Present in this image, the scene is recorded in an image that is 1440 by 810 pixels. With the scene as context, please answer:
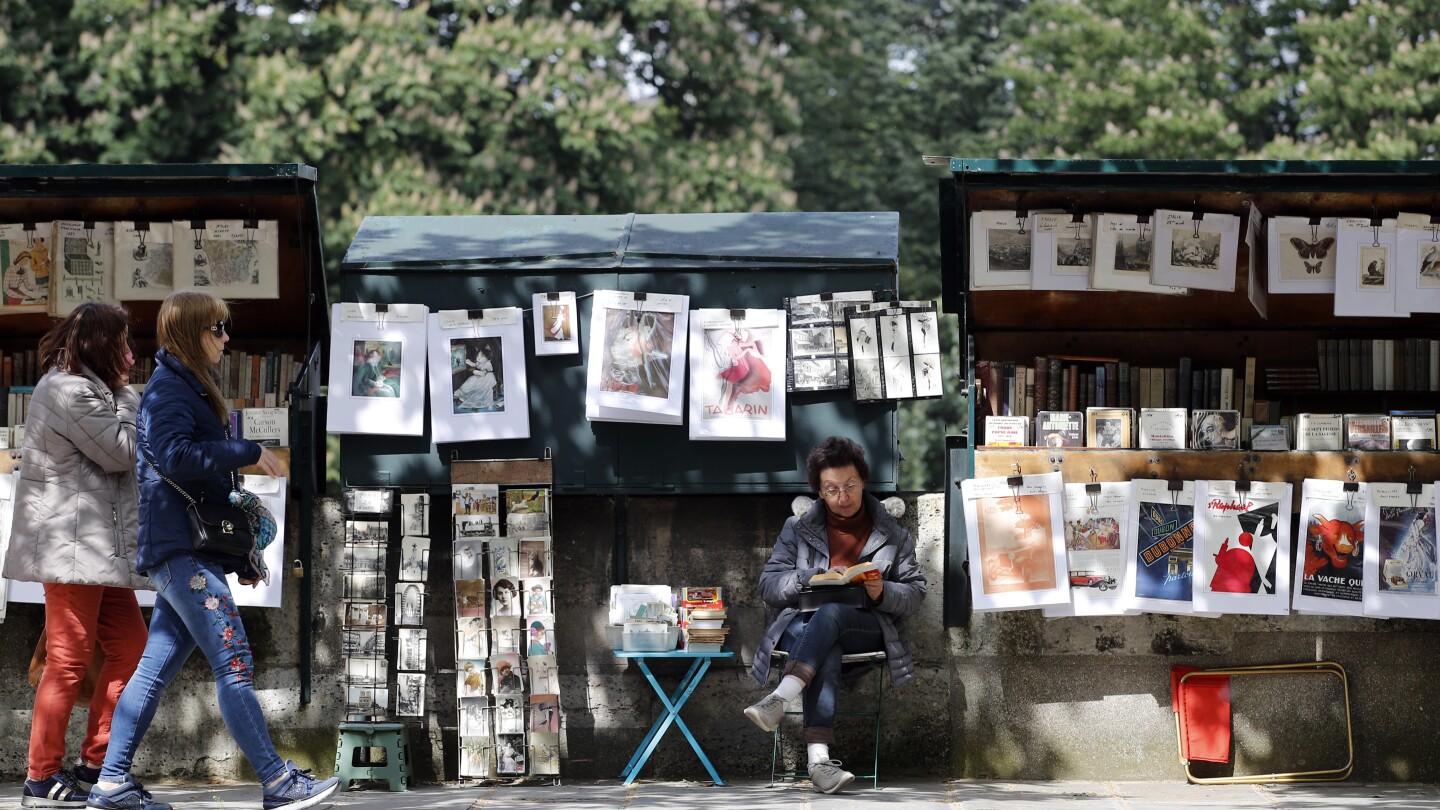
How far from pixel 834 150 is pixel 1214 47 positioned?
5.72 meters

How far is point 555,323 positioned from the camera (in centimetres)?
734

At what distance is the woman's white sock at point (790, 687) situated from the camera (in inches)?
266

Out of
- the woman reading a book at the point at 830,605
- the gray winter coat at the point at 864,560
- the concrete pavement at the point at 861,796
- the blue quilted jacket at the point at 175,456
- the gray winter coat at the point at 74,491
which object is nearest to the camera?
the blue quilted jacket at the point at 175,456

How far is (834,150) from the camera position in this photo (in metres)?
26.0

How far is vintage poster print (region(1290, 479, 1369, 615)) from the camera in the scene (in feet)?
23.0

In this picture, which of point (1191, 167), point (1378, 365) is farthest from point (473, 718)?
point (1378, 365)

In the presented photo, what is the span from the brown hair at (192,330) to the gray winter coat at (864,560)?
7.76 feet

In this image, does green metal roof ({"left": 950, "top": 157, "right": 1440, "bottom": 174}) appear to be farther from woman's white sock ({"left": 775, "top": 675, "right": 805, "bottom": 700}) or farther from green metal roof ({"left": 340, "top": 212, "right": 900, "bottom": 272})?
woman's white sock ({"left": 775, "top": 675, "right": 805, "bottom": 700})

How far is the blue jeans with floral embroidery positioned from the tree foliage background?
1248 cm

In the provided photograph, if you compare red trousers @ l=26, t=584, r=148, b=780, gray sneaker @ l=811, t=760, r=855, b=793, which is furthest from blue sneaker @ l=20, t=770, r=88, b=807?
gray sneaker @ l=811, t=760, r=855, b=793

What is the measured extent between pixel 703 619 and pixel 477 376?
143 cm

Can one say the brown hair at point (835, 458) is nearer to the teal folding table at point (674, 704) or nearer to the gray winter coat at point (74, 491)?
the teal folding table at point (674, 704)

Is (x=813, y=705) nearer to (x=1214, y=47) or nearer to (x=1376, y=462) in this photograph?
(x=1376, y=462)

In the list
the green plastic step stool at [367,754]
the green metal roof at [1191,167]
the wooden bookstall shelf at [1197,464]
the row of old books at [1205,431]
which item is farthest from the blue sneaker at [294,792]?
the green metal roof at [1191,167]
